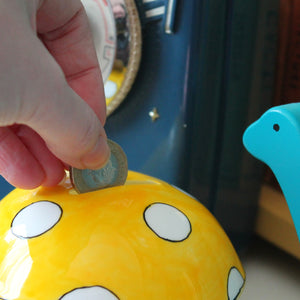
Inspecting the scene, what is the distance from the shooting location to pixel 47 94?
328mm

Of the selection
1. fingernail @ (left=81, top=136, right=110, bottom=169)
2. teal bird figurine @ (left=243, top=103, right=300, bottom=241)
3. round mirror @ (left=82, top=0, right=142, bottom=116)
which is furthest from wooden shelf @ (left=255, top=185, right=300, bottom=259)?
fingernail @ (left=81, top=136, right=110, bottom=169)

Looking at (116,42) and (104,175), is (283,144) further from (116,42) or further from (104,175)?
(116,42)

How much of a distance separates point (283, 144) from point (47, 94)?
260 millimetres

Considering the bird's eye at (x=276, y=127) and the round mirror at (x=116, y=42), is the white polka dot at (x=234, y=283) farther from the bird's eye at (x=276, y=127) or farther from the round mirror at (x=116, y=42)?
the round mirror at (x=116, y=42)

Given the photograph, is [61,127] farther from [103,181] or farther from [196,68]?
[196,68]

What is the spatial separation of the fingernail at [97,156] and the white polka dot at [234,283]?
20 cm

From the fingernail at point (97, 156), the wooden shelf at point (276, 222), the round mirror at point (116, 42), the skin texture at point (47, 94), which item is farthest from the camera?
the wooden shelf at point (276, 222)

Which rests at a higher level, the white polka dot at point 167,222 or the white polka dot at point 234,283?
Answer: the white polka dot at point 167,222

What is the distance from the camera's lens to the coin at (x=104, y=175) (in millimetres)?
473

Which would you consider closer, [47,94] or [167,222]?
[47,94]

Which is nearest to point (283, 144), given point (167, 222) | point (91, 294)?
point (167, 222)

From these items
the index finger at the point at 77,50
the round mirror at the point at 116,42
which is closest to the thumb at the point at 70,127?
the index finger at the point at 77,50

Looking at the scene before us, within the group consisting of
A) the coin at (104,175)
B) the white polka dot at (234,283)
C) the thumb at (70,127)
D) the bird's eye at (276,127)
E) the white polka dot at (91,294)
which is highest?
the thumb at (70,127)

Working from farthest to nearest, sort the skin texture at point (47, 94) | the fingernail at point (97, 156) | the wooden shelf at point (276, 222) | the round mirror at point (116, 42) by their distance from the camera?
1. the wooden shelf at point (276, 222)
2. the round mirror at point (116, 42)
3. the fingernail at point (97, 156)
4. the skin texture at point (47, 94)
